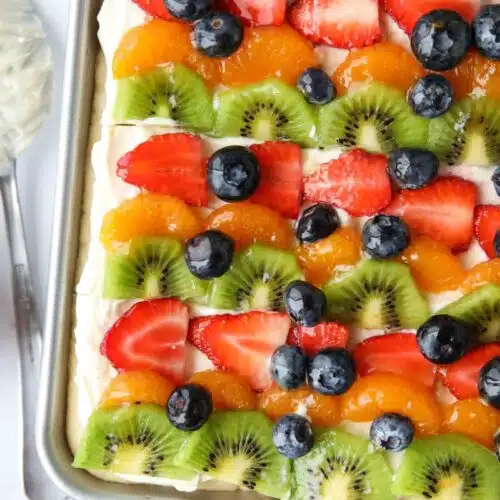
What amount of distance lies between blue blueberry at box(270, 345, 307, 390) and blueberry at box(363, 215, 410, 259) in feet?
1.02

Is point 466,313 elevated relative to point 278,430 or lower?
elevated

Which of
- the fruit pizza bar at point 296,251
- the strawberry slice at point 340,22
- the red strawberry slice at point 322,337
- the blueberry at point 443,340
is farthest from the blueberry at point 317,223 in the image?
the strawberry slice at point 340,22

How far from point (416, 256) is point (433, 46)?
0.51 meters

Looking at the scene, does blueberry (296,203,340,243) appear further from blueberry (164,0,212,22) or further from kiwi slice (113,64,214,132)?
blueberry (164,0,212,22)

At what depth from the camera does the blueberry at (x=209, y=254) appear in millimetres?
2160

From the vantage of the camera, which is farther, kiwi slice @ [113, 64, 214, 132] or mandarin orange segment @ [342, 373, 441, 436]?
kiwi slice @ [113, 64, 214, 132]

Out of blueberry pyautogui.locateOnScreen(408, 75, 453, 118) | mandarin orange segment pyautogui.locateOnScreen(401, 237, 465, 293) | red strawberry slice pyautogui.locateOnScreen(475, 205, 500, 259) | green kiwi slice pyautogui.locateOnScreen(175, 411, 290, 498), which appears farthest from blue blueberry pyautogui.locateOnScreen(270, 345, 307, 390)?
blueberry pyautogui.locateOnScreen(408, 75, 453, 118)

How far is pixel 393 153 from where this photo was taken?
2244mm

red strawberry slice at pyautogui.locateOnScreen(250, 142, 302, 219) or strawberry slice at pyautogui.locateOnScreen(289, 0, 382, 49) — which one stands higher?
strawberry slice at pyautogui.locateOnScreen(289, 0, 382, 49)

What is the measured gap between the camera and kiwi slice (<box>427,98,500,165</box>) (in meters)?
2.27

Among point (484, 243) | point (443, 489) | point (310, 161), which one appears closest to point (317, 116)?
point (310, 161)

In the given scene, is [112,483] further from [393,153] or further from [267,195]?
[393,153]

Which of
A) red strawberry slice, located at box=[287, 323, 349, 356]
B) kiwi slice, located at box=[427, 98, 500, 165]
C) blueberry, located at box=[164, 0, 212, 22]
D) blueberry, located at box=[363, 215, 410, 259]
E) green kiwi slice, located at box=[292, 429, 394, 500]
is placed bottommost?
green kiwi slice, located at box=[292, 429, 394, 500]

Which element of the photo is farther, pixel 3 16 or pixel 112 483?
pixel 3 16
